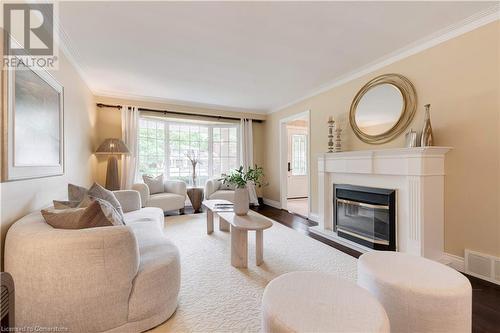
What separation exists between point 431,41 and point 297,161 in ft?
15.3

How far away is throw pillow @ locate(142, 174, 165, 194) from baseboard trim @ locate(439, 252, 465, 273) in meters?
4.46

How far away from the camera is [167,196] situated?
420 centimetres

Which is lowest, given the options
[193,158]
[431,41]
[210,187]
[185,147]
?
[210,187]

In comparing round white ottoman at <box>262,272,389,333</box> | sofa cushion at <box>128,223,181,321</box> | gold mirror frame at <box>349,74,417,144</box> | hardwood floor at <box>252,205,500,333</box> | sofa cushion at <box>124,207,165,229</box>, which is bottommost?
hardwood floor at <box>252,205,500,333</box>

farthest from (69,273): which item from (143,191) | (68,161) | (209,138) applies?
(209,138)

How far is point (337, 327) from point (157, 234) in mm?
1674

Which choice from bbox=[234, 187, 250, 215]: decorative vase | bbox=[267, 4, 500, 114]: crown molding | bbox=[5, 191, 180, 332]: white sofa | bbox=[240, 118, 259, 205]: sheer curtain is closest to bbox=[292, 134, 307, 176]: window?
bbox=[240, 118, 259, 205]: sheer curtain

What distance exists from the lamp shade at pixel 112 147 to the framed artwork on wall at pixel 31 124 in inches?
66.1

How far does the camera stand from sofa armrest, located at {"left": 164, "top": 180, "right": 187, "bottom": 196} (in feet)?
14.7

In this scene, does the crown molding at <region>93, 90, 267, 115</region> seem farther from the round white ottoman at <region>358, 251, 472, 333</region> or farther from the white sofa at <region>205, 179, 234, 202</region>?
the round white ottoman at <region>358, 251, 472, 333</region>

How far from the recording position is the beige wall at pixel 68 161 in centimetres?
147

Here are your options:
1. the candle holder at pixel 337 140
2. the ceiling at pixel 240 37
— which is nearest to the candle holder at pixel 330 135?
the candle holder at pixel 337 140

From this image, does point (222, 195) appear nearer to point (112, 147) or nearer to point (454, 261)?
point (112, 147)

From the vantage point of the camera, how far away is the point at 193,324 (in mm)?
1465
